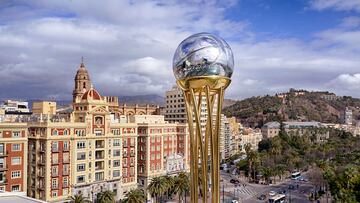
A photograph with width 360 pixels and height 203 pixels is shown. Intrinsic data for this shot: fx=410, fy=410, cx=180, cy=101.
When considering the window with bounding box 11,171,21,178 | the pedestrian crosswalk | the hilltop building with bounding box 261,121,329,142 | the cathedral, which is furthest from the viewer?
the hilltop building with bounding box 261,121,329,142

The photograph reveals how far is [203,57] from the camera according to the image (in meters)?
11.3

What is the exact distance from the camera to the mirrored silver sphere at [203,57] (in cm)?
1130

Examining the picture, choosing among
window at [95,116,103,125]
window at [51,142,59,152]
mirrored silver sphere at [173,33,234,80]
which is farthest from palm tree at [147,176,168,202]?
mirrored silver sphere at [173,33,234,80]

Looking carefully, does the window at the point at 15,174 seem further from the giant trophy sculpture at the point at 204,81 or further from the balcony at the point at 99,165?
the giant trophy sculpture at the point at 204,81

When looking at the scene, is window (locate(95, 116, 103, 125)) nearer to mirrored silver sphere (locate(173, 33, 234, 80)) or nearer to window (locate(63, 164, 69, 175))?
window (locate(63, 164, 69, 175))

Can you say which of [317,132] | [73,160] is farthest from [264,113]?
[73,160]

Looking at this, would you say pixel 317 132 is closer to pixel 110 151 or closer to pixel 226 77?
pixel 110 151

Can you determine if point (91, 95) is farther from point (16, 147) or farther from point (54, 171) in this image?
point (16, 147)

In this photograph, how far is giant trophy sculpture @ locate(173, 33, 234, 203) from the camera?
11.4 meters

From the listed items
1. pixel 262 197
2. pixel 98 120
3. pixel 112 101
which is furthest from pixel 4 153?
pixel 112 101

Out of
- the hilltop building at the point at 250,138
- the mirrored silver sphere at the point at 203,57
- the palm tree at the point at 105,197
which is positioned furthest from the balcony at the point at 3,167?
the hilltop building at the point at 250,138

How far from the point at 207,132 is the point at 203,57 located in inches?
96.2

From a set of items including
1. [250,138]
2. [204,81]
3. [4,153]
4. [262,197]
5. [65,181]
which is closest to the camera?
[204,81]

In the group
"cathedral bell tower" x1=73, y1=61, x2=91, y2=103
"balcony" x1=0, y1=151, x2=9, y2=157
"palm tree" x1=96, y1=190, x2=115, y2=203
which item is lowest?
"palm tree" x1=96, y1=190, x2=115, y2=203
